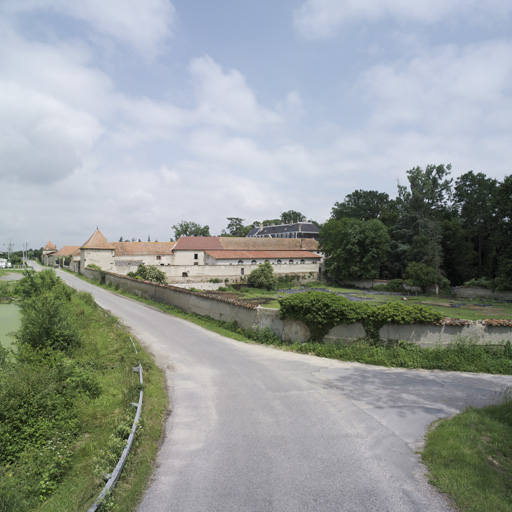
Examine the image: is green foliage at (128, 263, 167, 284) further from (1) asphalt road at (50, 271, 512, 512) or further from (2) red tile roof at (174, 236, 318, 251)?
(1) asphalt road at (50, 271, 512, 512)

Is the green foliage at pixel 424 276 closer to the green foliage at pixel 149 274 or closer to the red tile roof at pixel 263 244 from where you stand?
the red tile roof at pixel 263 244

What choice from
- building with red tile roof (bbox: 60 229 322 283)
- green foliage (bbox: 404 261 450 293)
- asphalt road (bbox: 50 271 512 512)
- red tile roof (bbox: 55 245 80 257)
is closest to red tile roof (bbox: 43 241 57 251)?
red tile roof (bbox: 55 245 80 257)

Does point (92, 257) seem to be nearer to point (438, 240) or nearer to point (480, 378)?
point (438, 240)

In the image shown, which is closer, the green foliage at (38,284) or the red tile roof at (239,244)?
the green foliage at (38,284)

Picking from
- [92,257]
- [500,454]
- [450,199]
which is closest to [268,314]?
[500,454]

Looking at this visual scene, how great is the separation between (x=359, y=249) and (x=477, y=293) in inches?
652

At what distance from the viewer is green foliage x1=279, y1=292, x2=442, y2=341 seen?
11.6m

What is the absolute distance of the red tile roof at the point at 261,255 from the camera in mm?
56594

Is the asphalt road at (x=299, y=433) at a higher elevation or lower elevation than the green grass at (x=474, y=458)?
lower

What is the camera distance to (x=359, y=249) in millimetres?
54031

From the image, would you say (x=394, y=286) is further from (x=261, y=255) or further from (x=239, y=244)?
(x=239, y=244)

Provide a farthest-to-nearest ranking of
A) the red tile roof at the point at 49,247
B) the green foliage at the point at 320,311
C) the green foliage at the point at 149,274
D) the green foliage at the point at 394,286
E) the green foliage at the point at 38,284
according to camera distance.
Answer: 1. the red tile roof at the point at 49,247
2. the green foliage at the point at 394,286
3. the green foliage at the point at 149,274
4. the green foliage at the point at 38,284
5. the green foliage at the point at 320,311

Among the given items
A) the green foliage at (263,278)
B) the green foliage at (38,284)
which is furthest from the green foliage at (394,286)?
the green foliage at (38,284)

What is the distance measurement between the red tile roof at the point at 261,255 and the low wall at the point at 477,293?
24046 millimetres
